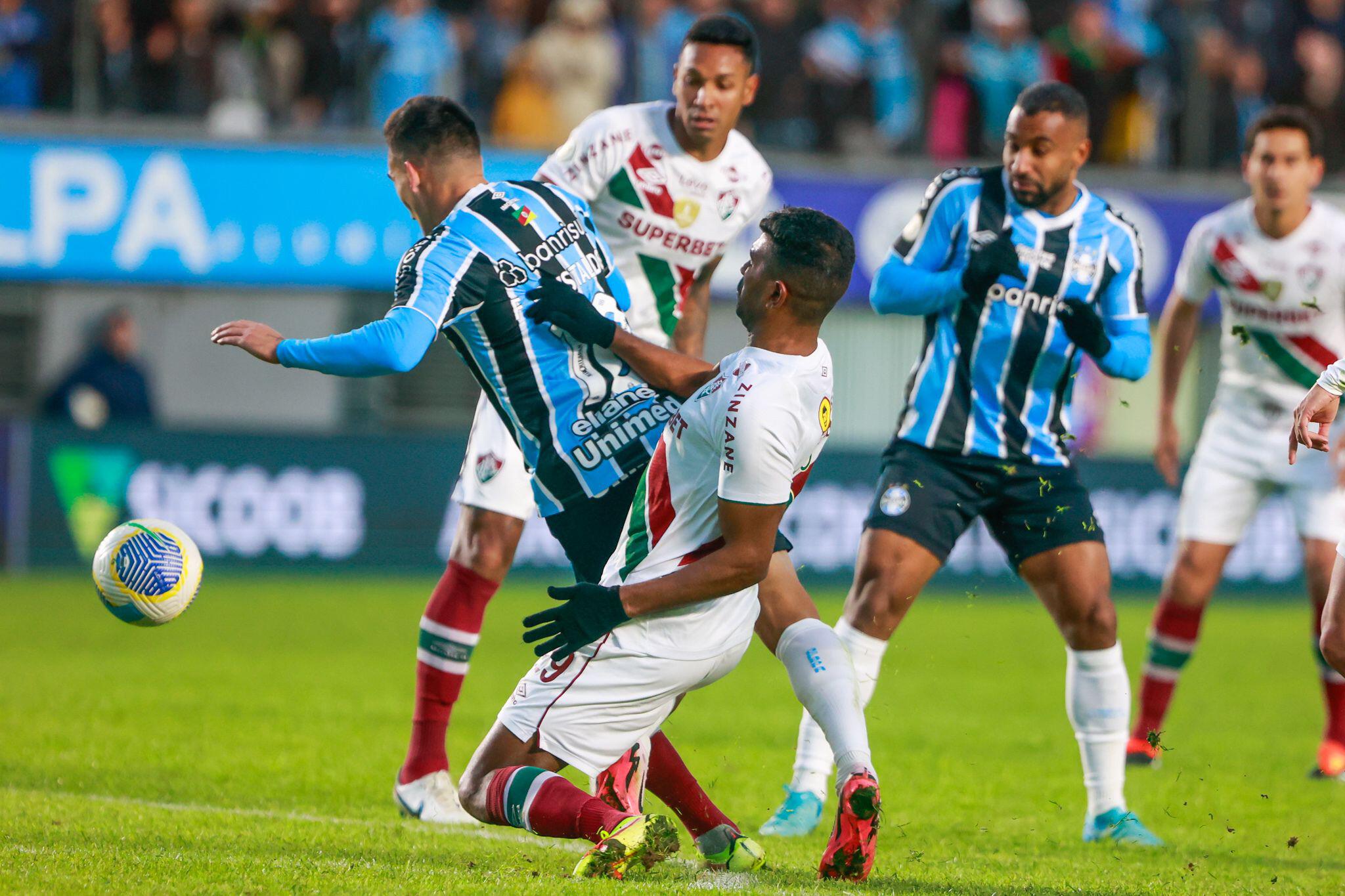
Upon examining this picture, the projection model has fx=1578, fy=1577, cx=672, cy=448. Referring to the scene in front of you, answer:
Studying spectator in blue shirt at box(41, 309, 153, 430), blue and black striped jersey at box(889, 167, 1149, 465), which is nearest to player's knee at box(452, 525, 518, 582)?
blue and black striped jersey at box(889, 167, 1149, 465)

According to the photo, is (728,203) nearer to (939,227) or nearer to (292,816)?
(939,227)

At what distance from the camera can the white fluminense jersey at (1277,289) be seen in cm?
689

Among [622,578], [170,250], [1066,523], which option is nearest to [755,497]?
[622,578]

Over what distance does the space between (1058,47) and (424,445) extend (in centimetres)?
748

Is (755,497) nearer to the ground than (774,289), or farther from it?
nearer to the ground

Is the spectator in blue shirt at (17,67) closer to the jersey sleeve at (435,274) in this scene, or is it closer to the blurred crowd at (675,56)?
the blurred crowd at (675,56)

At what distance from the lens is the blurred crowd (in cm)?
1444

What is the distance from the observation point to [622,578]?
13.9 ft

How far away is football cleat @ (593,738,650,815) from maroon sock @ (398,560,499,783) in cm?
119

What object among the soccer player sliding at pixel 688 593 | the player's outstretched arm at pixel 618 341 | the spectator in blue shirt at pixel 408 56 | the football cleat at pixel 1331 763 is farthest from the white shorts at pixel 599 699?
the spectator in blue shirt at pixel 408 56

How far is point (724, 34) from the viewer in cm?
594

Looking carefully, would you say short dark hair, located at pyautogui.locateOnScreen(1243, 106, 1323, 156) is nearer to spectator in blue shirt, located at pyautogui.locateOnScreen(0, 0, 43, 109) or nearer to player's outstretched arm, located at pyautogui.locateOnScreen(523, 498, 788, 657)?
player's outstretched arm, located at pyautogui.locateOnScreen(523, 498, 788, 657)

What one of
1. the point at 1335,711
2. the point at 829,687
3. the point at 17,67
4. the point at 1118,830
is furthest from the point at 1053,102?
the point at 17,67

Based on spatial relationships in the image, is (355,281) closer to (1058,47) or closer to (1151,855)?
(1058,47)
